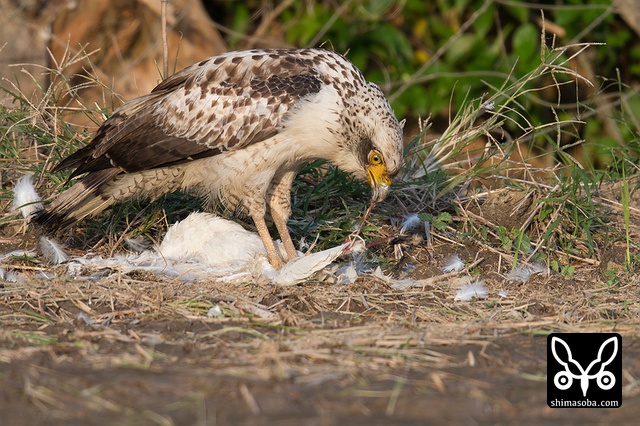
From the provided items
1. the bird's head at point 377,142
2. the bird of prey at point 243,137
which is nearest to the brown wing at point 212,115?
the bird of prey at point 243,137

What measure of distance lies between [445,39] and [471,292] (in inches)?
207

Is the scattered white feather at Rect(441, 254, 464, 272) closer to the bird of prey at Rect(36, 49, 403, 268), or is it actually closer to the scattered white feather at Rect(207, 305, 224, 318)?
the bird of prey at Rect(36, 49, 403, 268)

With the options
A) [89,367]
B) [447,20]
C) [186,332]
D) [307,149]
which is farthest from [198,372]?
[447,20]

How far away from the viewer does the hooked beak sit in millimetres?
4477

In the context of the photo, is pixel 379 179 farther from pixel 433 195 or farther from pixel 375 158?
pixel 433 195

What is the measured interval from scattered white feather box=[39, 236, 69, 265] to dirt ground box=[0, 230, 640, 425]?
0.43 ft

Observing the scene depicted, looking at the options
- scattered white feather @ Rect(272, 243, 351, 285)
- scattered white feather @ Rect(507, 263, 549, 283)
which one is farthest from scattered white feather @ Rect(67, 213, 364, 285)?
scattered white feather @ Rect(507, 263, 549, 283)

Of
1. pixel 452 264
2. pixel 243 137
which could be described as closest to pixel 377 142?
pixel 243 137

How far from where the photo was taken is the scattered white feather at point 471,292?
4.12 metres

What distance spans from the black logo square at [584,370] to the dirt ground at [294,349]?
0.13ft

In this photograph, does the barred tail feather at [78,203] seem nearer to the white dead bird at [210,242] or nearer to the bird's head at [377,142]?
the white dead bird at [210,242]

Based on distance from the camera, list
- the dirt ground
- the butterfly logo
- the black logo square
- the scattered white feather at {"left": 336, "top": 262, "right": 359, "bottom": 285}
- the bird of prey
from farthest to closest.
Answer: the bird of prey
the scattered white feather at {"left": 336, "top": 262, "right": 359, "bottom": 285}
the butterfly logo
the black logo square
the dirt ground

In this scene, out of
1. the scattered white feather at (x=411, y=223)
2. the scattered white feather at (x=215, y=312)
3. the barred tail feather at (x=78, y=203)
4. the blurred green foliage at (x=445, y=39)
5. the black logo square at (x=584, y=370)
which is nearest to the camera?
the black logo square at (x=584, y=370)

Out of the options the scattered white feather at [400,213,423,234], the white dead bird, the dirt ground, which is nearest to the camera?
the dirt ground
